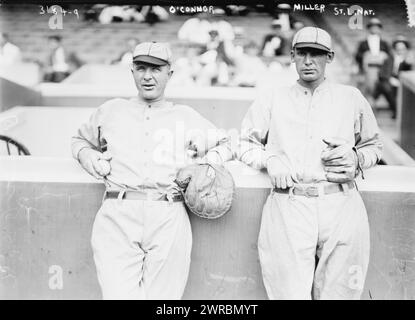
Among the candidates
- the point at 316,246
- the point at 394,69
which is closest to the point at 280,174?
the point at 316,246

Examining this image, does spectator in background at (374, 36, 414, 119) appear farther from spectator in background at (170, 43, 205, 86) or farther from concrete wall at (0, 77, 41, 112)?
concrete wall at (0, 77, 41, 112)

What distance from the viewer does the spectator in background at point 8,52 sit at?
3.48 metres

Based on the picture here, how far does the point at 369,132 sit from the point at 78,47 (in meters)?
1.93

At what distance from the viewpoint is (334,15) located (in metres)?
3.33

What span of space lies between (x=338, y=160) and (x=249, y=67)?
144cm

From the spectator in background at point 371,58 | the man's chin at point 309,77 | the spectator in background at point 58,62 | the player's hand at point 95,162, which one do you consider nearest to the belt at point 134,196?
the player's hand at point 95,162

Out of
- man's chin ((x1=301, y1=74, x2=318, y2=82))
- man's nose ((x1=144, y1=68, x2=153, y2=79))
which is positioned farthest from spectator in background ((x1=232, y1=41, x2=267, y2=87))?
man's nose ((x1=144, y1=68, x2=153, y2=79))

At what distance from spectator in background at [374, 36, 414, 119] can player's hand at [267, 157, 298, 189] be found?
1.29 m

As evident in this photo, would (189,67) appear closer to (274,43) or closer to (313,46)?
(274,43)

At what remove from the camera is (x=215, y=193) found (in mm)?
2656

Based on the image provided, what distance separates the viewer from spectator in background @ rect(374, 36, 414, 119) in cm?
350

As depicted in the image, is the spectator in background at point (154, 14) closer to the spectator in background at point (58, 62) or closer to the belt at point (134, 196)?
the spectator in background at point (58, 62)

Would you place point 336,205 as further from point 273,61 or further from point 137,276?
point 273,61
